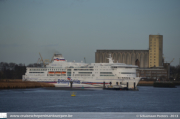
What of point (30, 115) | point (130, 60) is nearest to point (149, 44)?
point (130, 60)

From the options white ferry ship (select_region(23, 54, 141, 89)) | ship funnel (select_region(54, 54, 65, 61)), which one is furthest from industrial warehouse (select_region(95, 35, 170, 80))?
white ferry ship (select_region(23, 54, 141, 89))

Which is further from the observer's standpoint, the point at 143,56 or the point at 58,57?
the point at 143,56

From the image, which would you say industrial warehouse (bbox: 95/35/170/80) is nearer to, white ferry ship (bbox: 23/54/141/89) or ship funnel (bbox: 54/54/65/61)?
ship funnel (bbox: 54/54/65/61)

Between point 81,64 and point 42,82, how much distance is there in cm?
1095

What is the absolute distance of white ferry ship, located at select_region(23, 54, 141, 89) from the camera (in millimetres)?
80938

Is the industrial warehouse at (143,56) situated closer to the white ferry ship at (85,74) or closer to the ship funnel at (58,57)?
the ship funnel at (58,57)

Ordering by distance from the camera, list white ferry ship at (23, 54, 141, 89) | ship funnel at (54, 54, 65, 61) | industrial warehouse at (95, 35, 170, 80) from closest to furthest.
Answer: white ferry ship at (23, 54, 141, 89)
ship funnel at (54, 54, 65, 61)
industrial warehouse at (95, 35, 170, 80)

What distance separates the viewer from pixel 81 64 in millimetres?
87688

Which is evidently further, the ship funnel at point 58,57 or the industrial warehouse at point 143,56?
the industrial warehouse at point 143,56

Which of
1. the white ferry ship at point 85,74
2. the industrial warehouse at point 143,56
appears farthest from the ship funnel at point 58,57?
the industrial warehouse at point 143,56

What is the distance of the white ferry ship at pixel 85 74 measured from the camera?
8094 cm

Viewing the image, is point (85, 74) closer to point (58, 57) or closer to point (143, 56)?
point (58, 57)

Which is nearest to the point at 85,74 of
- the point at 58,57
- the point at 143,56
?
the point at 58,57

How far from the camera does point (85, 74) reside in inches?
3314
